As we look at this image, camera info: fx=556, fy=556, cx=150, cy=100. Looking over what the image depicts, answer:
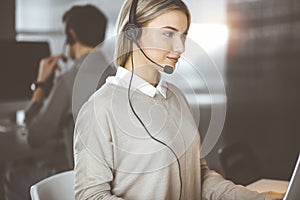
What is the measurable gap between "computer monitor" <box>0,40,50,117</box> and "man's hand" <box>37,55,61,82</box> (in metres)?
0.02

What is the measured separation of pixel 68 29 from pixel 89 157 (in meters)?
1.12

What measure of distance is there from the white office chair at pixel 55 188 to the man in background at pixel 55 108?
0.65 metres

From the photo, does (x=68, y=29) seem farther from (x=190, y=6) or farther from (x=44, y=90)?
(x=190, y=6)

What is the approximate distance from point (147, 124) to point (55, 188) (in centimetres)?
32

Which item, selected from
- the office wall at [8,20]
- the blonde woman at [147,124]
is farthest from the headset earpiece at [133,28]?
the office wall at [8,20]

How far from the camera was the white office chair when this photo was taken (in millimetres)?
1500

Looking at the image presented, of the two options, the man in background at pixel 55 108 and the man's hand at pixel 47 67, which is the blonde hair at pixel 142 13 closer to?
the man in background at pixel 55 108

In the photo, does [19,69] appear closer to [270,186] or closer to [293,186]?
[270,186]

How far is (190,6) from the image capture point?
2162mm

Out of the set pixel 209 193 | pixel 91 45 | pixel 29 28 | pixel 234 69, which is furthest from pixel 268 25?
pixel 29 28

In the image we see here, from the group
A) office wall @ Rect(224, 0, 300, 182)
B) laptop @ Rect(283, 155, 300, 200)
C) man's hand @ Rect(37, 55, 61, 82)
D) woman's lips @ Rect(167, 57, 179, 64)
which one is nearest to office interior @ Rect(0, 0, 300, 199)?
office wall @ Rect(224, 0, 300, 182)

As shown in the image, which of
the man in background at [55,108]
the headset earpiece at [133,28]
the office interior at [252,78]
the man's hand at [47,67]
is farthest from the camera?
the man's hand at [47,67]

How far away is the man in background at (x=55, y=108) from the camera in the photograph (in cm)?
234

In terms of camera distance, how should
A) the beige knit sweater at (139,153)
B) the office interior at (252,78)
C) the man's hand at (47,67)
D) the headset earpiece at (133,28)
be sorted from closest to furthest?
the beige knit sweater at (139,153)
the headset earpiece at (133,28)
the office interior at (252,78)
the man's hand at (47,67)
